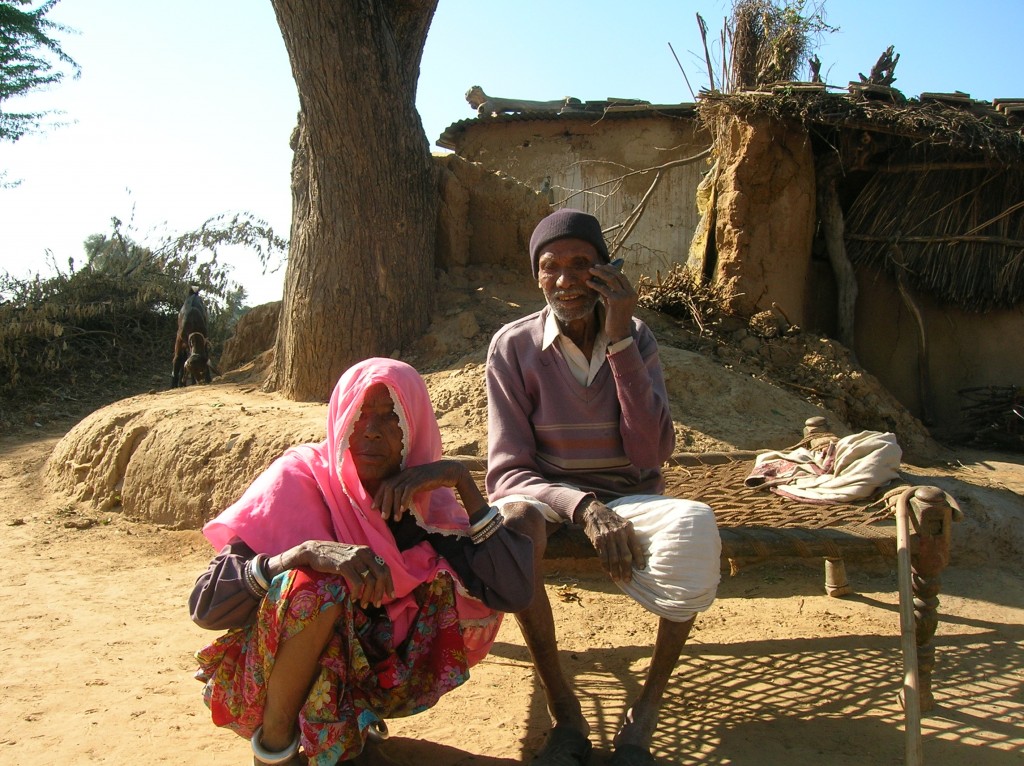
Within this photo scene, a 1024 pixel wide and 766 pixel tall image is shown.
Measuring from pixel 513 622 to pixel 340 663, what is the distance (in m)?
1.72

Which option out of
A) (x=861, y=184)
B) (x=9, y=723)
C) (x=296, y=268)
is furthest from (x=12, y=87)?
(x=9, y=723)

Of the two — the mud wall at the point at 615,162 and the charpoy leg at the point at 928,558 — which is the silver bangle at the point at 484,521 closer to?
the charpoy leg at the point at 928,558

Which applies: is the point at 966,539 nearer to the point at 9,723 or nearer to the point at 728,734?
→ the point at 728,734

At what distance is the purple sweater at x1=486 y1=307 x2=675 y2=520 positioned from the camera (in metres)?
2.78

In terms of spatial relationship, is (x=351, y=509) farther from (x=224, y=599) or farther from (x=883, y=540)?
(x=883, y=540)

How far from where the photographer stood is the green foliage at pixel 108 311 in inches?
413

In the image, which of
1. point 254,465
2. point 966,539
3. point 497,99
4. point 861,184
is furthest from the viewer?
point 497,99

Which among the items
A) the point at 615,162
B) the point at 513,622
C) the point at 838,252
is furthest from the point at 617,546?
the point at 615,162

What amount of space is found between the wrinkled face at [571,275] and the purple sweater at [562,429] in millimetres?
157

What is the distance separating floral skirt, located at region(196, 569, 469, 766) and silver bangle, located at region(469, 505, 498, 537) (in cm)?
15

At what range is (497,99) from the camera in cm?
1159

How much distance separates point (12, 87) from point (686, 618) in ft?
47.9

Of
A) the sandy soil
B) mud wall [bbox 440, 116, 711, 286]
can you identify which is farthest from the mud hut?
the sandy soil

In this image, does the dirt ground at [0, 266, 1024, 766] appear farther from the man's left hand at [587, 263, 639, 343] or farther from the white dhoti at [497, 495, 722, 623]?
the man's left hand at [587, 263, 639, 343]
